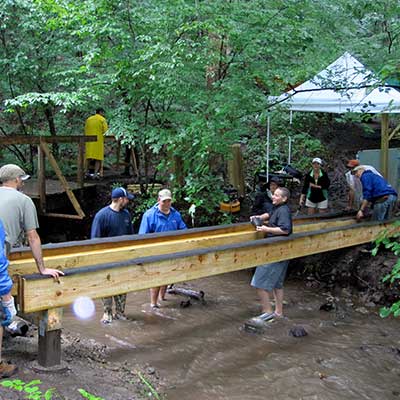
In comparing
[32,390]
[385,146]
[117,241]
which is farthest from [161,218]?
[385,146]

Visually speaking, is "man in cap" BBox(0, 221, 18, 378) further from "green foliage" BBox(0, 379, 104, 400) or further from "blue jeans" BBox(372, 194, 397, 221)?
"blue jeans" BBox(372, 194, 397, 221)

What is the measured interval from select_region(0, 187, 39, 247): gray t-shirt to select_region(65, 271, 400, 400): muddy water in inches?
82.8

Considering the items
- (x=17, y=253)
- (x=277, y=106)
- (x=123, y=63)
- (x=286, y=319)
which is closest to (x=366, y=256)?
(x=286, y=319)

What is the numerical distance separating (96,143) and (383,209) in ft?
24.5

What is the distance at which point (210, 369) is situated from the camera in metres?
5.77

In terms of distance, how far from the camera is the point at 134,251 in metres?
5.82

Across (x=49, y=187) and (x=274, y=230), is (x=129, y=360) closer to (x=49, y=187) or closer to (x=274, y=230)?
(x=274, y=230)

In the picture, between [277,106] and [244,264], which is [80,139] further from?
[244,264]

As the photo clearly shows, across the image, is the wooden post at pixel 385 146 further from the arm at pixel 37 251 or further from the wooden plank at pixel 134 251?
the arm at pixel 37 251

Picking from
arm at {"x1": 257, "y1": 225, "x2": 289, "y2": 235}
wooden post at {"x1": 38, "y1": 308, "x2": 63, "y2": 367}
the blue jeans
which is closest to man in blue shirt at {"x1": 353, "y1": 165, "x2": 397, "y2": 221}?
the blue jeans

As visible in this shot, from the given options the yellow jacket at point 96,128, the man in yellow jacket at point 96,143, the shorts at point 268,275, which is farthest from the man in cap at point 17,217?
the yellow jacket at point 96,128

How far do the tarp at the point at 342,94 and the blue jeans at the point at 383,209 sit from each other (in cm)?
148

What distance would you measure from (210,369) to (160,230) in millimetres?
2116

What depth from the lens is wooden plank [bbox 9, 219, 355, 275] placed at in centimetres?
480
